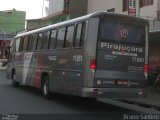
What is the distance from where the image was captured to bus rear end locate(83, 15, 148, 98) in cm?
1370

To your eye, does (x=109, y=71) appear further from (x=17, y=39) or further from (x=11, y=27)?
(x=11, y=27)

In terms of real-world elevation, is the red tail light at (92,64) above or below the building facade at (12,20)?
below

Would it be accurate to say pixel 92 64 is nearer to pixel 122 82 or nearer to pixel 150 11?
pixel 122 82

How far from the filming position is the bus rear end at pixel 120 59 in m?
13.7

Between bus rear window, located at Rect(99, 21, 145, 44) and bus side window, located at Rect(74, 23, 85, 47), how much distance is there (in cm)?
75

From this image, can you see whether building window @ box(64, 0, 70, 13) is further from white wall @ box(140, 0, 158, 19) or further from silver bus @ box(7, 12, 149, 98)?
silver bus @ box(7, 12, 149, 98)

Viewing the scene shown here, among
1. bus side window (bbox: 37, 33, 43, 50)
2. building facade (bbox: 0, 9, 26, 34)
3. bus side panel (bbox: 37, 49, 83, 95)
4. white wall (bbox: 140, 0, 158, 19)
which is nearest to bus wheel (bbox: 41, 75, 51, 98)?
bus side panel (bbox: 37, 49, 83, 95)

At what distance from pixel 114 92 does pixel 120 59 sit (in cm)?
114

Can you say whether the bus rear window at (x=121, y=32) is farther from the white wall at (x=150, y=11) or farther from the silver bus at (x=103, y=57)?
the white wall at (x=150, y=11)

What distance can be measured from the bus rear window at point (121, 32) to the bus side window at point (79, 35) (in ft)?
2.45

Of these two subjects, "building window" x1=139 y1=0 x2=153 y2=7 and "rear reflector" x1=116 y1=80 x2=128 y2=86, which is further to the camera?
"building window" x1=139 y1=0 x2=153 y2=7

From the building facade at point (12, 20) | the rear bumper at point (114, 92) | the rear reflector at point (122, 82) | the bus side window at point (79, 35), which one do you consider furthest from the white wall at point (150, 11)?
the building facade at point (12, 20)

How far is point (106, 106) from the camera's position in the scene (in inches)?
628

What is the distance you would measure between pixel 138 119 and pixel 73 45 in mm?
5447
